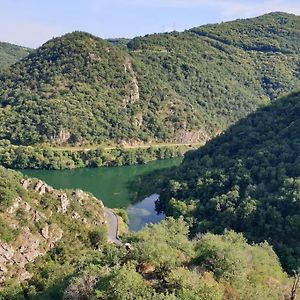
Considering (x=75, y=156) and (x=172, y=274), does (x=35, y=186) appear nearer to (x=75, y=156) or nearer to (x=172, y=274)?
(x=172, y=274)

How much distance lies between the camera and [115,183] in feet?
315

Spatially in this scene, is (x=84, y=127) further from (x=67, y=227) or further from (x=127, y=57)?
(x=67, y=227)

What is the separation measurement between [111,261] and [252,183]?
4096cm

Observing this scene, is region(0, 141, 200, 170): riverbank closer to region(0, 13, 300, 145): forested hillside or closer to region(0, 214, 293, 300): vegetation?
region(0, 13, 300, 145): forested hillside

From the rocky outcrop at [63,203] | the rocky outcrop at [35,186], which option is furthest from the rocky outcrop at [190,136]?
the rocky outcrop at [35,186]

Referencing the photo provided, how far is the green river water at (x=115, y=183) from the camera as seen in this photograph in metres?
74.1

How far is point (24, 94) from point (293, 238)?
305ft

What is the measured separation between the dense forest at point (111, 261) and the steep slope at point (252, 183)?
13.7 meters

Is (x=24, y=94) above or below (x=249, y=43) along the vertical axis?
below

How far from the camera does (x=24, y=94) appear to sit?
424 ft

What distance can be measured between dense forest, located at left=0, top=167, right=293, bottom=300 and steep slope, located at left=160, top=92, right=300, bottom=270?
44.9 feet

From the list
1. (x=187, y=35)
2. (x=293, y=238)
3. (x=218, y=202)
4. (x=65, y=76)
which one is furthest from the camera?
(x=187, y=35)

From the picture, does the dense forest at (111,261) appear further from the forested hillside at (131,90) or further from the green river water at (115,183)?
the forested hillside at (131,90)

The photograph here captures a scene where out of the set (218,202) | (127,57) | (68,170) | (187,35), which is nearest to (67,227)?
(218,202)
